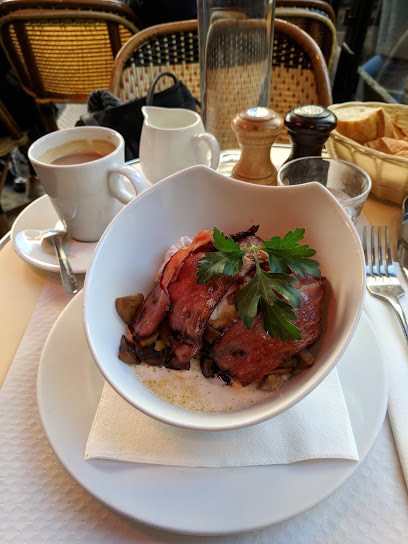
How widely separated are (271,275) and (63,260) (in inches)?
18.8

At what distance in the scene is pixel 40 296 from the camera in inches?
31.6

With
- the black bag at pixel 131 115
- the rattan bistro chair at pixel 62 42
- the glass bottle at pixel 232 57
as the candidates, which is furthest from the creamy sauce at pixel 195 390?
the rattan bistro chair at pixel 62 42

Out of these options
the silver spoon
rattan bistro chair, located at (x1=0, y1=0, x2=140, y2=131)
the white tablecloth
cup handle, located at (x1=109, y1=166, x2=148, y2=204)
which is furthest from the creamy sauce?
rattan bistro chair, located at (x1=0, y1=0, x2=140, y2=131)

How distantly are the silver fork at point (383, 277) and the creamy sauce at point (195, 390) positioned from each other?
1.10 feet

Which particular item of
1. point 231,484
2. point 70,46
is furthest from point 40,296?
point 70,46

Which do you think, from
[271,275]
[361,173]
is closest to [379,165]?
[361,173]

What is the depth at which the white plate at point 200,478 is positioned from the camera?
449 mm

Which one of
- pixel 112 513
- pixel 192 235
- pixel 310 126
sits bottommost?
pixel 112 513

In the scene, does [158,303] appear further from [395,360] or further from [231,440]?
[395,360]

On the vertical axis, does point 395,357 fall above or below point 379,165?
below

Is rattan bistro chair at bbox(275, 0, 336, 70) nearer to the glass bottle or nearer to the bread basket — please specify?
the glass bottle

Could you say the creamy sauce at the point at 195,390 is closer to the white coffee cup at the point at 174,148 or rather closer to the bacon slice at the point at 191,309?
the bacon slice at the point at 191,309

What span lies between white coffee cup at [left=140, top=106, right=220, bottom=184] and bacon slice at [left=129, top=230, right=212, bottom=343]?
438 millimetres

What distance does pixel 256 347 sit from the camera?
55 cm
